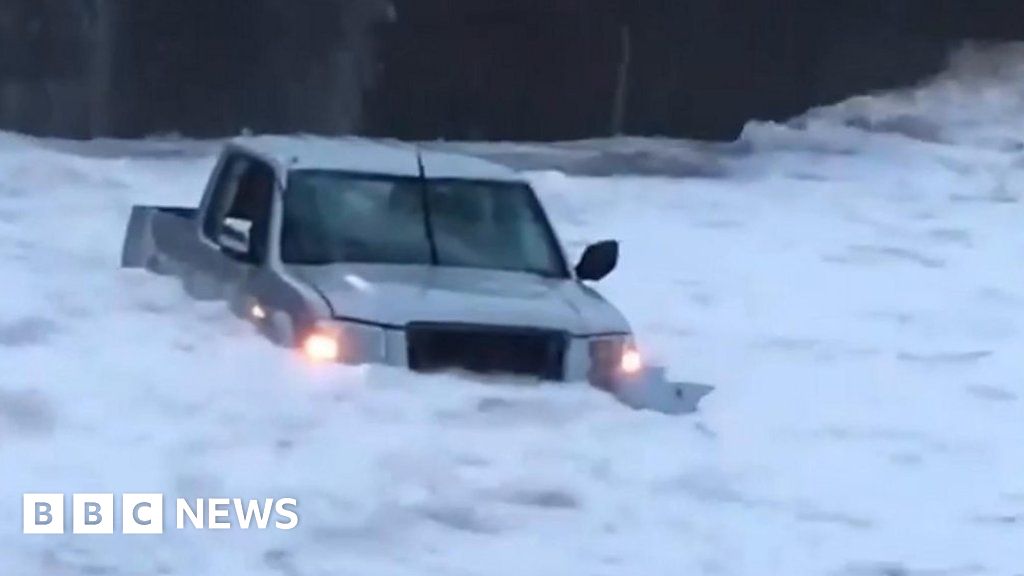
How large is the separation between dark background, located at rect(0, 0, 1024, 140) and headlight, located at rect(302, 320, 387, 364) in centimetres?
1174

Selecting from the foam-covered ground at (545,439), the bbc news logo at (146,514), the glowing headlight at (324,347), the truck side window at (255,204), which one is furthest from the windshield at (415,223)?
the bbc news logo at (146,514)

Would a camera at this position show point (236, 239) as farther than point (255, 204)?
No

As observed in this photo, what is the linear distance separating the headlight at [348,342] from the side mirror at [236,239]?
39.7 inches

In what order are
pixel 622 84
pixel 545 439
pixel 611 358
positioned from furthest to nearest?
pixel 622 84 < pixel 611 358 < pixel 545 439

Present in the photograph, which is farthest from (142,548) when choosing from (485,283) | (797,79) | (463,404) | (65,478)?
(797,79)

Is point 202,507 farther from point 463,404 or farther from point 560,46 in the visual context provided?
point 560,46

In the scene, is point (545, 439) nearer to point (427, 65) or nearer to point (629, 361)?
point (629, 361)

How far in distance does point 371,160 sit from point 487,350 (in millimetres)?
1789

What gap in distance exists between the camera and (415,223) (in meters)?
10.9

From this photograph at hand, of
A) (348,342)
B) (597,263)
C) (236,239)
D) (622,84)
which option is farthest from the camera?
(622,84)

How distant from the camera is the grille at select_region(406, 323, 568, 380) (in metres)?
9.84

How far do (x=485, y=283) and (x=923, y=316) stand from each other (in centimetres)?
555

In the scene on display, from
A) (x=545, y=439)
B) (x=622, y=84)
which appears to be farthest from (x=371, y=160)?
(x=622, y=84)

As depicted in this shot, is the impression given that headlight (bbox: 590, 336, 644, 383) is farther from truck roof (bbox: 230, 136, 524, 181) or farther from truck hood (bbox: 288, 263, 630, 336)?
truck roof (bbox: 230, 136, 524, 181)
